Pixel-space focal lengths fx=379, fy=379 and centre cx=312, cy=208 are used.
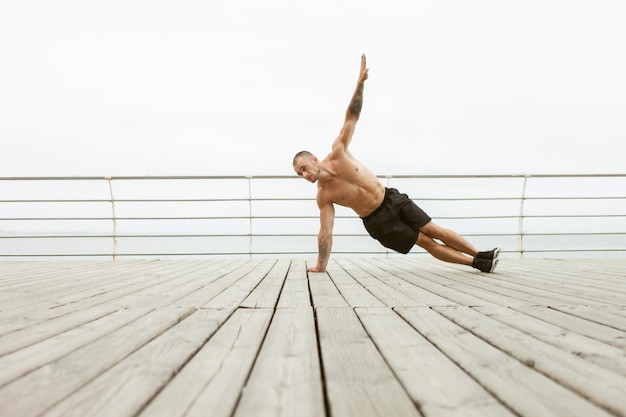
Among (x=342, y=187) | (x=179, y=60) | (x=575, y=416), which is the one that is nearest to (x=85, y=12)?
(x=179, y=60)

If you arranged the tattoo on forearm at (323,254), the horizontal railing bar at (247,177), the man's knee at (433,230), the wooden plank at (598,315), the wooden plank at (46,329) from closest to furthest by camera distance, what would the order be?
1. the wooden plank at (46,329)
2. the wooden plank at (598,315)
3. the tattoo on forearm at (323,254)
4. the man's knee at (433,230)
5. the horizontal railing bar at (247,177)

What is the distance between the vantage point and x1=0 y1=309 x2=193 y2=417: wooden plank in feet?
2.08

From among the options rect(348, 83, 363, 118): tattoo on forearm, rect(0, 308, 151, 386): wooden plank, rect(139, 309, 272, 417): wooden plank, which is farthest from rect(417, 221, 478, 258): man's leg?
rect(0, 308, 151, 386): wooden plank

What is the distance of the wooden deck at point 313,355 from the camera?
0.63 m

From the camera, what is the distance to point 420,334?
1097 mm

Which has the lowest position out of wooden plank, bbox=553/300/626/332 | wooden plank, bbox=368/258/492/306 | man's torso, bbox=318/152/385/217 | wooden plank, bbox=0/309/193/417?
wooden plank, bbox=368/258/492/306

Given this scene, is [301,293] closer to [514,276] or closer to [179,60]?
[514,276]

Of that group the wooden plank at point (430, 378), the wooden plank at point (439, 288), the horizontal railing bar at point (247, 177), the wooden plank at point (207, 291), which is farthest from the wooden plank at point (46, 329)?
the horizontal railing bar at point (247, 177)

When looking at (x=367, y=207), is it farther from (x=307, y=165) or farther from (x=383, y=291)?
(x=383, y=291)

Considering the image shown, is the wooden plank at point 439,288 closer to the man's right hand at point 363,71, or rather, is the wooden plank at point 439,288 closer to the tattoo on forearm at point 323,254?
the tattoo on forearm at point 323,254

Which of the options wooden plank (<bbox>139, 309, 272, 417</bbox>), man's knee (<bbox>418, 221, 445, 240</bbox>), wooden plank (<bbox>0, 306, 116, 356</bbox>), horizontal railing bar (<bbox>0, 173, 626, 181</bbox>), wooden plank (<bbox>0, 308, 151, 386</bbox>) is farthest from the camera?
horizontal railing bar (<bbox>0, 173, 626, 181</bbox>)

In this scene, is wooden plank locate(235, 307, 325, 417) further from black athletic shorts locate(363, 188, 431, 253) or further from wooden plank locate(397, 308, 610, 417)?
black athletic shorts locate(363, 188, 431, 253)

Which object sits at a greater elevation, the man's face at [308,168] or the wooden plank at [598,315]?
the man's face at [308,168]

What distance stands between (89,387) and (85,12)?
685 inches
